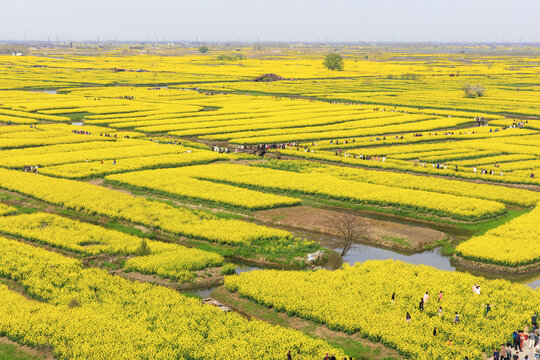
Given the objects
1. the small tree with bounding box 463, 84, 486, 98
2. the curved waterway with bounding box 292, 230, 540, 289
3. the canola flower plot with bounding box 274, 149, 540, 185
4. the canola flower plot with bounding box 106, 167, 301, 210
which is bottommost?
the curved waterway with bounding box 292, 230, 540, 289

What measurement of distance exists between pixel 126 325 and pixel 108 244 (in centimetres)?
1103

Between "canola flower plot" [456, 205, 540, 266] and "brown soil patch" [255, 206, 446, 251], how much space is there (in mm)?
2741

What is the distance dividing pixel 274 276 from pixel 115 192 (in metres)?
20.4

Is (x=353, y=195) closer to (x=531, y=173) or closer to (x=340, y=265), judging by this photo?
(x=340, y=265)

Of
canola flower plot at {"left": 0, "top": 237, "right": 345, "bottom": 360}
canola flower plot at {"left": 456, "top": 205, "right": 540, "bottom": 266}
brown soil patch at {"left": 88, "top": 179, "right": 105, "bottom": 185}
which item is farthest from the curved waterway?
brown soil patch at {"left": 88, "top": 179, "right": 105, "bottom": 185}

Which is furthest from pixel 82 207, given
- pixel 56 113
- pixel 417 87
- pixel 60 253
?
pixel 417 87

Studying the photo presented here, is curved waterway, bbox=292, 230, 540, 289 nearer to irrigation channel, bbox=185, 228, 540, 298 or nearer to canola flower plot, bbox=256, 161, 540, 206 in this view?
irrigation channel, bbox=185, 228, 540, 298

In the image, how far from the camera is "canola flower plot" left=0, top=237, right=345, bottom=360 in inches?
889

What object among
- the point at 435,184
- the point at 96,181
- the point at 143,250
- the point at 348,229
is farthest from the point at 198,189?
the point at 435,184

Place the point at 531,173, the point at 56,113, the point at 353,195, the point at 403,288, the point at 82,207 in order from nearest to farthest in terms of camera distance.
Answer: the point at 403,288 < the point at 82,207 < the point at 353,195 < the point at 531,173 < the point at 56,113

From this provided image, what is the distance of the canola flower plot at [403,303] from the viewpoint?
23.5 metres

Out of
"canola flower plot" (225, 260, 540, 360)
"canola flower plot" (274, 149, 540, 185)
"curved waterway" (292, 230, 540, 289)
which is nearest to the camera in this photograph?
"canola flower plot" (225, 260, 540, 360)

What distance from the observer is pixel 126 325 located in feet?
80.0

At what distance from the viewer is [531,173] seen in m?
52.2
